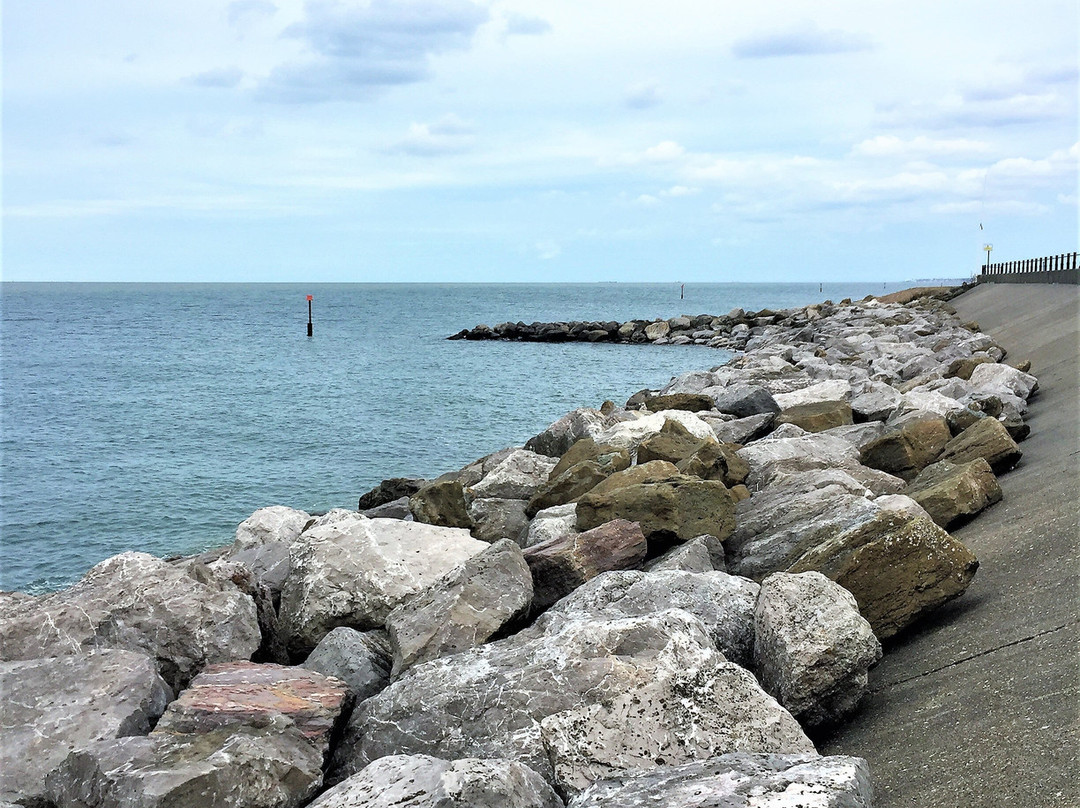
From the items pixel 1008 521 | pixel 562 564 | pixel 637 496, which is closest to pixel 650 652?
pixel 562 564

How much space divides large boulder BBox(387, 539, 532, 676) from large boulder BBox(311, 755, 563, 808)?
4.41 ft

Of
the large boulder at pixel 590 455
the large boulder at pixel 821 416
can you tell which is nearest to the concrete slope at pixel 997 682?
the large boulder at pixel 821 416

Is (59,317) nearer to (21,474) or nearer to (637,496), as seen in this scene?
(21,474)

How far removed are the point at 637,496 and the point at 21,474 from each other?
1577 centimetres

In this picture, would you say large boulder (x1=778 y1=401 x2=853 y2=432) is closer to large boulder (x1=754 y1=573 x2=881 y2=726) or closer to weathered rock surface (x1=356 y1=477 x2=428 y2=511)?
weathered rock surface (x1=356 y1=477 x2=428 y2=511)

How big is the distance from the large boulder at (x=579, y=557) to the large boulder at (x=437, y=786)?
2209mm

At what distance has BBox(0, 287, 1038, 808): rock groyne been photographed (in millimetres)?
3389

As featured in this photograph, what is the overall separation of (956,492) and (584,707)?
3791mm

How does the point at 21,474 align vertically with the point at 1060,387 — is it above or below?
below

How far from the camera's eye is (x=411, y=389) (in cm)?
3092

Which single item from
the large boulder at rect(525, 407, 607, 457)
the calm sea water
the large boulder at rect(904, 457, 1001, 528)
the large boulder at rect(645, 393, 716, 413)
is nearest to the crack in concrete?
the large boulder at rect(904, 457, 1001, 528)

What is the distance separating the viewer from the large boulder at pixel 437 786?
302cm

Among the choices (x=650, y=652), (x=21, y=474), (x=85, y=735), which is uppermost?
(x=650, y=652)

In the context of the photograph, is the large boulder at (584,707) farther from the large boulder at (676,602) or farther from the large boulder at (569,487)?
the large boulder at (569,487)
